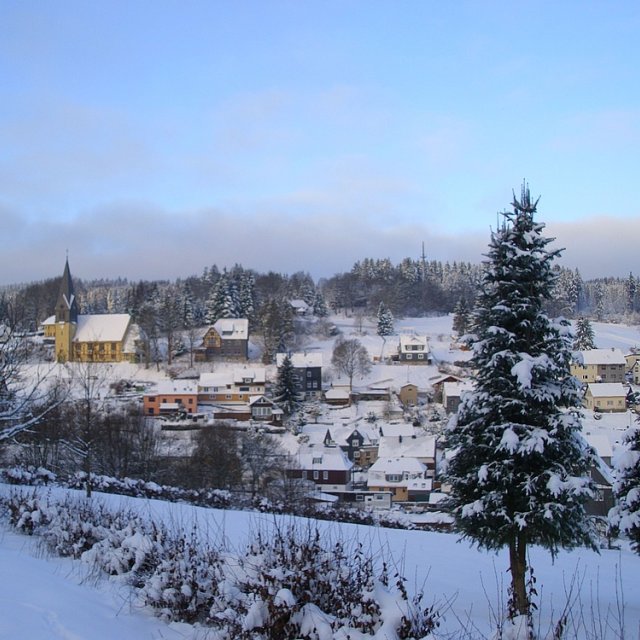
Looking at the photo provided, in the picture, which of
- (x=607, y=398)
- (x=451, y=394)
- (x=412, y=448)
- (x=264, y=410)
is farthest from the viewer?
(x=607, y=398)

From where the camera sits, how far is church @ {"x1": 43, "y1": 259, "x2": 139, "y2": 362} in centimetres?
6166

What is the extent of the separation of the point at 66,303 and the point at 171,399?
21592 millimetres

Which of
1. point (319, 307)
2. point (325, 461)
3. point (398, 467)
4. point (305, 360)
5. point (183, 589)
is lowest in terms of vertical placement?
point (398, 467)

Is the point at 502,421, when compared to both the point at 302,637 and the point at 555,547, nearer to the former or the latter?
the point at 555,547

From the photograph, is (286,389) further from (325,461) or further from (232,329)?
(232,329)

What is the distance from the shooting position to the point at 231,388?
2042 inches

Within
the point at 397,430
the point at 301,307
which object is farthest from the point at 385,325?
the point at 397,430

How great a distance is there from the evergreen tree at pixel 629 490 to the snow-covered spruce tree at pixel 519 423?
899 millimetres

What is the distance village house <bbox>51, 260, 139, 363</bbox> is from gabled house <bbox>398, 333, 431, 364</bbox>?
27023 millimetres

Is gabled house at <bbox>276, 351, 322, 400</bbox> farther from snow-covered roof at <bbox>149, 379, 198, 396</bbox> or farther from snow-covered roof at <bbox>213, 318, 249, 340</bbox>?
snow-covered roof at <bbox>213, 318, 249, 340</bbox>

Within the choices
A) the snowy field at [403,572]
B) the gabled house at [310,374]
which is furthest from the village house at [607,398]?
the snowy field at [403,572]

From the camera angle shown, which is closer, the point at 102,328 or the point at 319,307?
the point at 102,328

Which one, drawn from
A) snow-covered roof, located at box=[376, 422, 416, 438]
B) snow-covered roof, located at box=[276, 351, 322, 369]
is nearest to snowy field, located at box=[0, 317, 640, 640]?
snow-covered roof, located at box=[376, 422, 416, 438]

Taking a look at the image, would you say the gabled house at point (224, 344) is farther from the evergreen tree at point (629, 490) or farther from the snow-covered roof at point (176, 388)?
the evergreen tree at point (629, 490)
